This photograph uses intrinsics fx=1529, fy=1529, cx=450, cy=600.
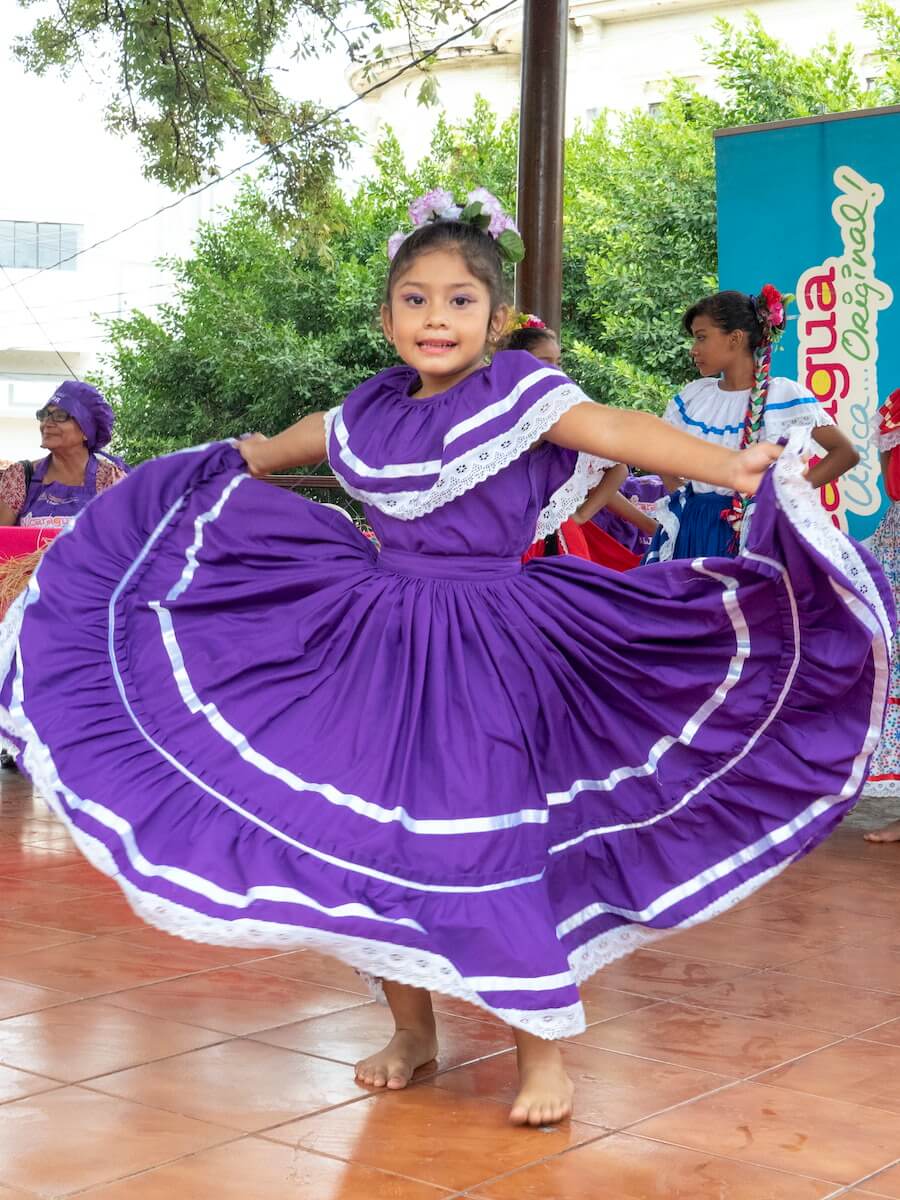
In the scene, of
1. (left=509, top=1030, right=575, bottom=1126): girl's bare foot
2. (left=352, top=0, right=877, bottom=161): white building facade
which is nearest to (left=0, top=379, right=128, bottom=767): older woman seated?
(left=509, top=1030, right=575, bottom=1126): girl's bare foot

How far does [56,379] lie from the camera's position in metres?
33.7

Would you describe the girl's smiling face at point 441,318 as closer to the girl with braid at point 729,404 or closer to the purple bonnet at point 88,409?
the girl with braid at point 729,404

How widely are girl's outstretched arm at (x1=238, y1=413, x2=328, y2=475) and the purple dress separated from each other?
66 mm

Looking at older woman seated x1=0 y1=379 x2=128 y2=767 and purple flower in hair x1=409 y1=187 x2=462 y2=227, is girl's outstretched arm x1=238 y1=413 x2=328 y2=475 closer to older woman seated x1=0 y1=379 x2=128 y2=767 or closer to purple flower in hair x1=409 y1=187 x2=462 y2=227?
purple flower in hair x1=409 y1=187 x2=462 y2=227

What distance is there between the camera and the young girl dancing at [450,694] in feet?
6.91

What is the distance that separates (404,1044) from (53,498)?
366 centimetres

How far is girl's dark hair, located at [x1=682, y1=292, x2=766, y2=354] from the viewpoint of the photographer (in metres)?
4.46

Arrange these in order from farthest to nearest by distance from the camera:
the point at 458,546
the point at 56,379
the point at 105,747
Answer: the point at 56,379 < the point at 458,546 < the point at 105,747

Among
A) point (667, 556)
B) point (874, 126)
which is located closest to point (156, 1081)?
point (667, 556)

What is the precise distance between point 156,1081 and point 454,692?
0.74 m

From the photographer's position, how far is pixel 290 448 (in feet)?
8.52

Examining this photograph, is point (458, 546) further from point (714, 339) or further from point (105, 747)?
point (714, 339)

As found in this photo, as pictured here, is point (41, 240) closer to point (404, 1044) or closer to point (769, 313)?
point (769, 313)

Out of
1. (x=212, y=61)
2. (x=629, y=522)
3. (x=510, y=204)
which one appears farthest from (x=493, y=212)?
(x=510, y=204)
